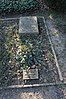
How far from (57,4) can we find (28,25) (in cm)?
124

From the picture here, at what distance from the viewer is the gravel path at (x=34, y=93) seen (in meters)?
4.08

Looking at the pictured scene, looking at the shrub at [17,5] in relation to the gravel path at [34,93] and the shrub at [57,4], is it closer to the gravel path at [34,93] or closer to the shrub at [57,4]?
the shrub at [57,4]

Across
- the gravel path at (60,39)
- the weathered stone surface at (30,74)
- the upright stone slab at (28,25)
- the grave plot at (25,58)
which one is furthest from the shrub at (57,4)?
the weathered stone surface at (30,74)

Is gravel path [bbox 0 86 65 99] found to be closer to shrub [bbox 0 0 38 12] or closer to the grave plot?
the grave plot

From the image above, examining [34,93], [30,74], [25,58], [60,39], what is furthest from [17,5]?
[34,93]

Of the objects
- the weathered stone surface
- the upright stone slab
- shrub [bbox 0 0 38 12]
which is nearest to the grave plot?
the weathered stone surface

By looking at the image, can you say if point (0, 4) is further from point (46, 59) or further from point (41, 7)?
point (46, 59)

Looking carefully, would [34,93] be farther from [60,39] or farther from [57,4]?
[57,4]

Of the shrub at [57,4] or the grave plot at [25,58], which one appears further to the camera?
the shrub at [57,4]

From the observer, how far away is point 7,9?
663 centimetres

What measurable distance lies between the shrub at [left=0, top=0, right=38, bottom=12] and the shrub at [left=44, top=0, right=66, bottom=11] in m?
0.49

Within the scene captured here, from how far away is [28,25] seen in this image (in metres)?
5.79

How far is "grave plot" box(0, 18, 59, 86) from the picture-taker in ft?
14.5

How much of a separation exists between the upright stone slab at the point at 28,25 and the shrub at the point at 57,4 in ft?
2.46
